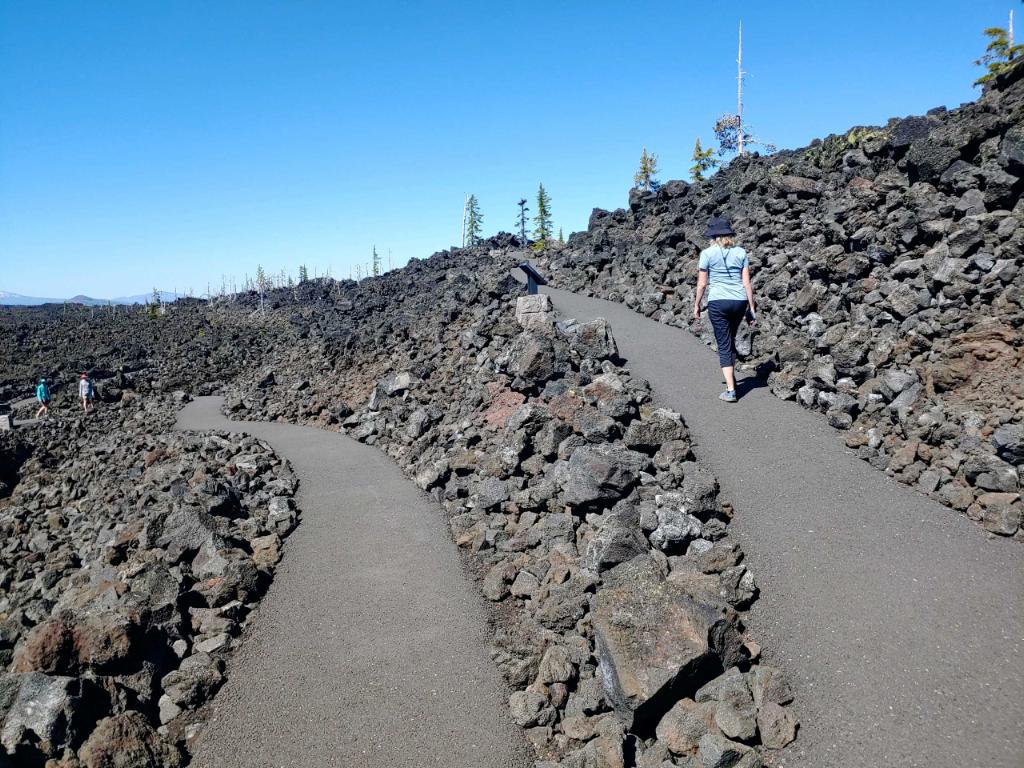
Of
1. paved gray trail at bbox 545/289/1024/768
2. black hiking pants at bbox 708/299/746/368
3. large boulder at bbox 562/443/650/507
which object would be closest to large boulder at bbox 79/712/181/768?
large boulder at bbox 562/443/650/507

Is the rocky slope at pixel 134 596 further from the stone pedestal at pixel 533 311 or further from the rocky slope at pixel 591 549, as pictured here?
the stone pedestal at pixel 533 311

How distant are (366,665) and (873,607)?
4585 mm

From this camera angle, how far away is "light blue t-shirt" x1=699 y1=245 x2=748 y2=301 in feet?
26.7

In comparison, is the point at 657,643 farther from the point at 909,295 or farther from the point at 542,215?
the point at 542,215

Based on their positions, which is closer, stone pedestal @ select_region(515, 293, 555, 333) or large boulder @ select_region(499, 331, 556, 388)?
large boulder @ select_region(499, 331, 556, 388)

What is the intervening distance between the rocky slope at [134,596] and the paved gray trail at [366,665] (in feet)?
1.28

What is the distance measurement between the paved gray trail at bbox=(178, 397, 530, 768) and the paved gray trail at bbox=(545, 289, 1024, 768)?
2399mm

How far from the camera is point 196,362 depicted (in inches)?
1378

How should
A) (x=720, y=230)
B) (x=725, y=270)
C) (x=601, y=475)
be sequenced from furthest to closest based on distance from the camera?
(x=725, y=270) → (x=720, y=230) → (x=601, y=475)

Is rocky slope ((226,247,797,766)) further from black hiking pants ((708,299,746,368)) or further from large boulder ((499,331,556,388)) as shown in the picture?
black hiking pants ((708,299,746,368))

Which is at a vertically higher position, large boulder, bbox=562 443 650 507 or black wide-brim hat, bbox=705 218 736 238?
black wide-brim hat, bbox=705 218 736 238

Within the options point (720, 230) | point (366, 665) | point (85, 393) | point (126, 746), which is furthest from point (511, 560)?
point (85, 393)

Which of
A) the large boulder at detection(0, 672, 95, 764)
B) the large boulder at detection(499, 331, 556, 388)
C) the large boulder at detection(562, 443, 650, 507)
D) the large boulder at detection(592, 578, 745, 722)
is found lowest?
the large boulder at detection(0, 672, 95, 764)

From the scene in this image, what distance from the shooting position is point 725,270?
8.22 meters
